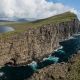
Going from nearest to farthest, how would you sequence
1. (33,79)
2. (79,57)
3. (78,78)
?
1. (78,78)
2. (33,79)
3. (79,57)

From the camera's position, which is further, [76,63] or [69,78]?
[76,63]

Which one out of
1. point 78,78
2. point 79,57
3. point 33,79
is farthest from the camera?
point 79,57

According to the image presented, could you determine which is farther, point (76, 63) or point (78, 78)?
point (76, 63)

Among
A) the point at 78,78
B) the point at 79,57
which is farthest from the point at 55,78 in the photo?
the point at 79,57

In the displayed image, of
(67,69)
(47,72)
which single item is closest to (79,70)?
(67,69)

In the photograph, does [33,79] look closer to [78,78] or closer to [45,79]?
[45,79]

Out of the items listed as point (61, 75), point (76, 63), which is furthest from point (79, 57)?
point (61, 75)

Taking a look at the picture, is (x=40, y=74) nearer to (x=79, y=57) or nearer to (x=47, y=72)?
(x=47, y=72)
